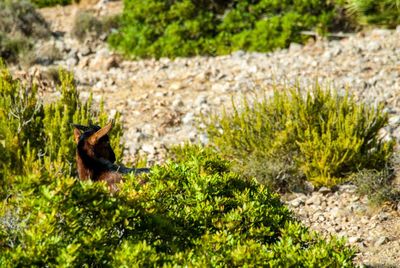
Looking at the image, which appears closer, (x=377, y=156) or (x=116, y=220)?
(x=116, y=220)

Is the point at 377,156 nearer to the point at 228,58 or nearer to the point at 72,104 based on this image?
the point at 72,104

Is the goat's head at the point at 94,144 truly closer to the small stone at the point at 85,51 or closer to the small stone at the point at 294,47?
the small stone at the point at 294,47

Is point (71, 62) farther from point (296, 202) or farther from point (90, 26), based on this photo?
point (296, 202)

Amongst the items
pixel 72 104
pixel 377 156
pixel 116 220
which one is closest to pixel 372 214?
pixel 377 156

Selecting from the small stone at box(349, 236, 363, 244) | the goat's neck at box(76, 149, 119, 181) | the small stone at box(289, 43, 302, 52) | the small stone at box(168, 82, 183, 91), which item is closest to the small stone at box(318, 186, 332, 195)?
the small stone at box(349, 236, 363, 244)

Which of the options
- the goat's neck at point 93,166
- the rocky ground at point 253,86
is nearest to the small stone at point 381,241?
the rocky ground at point 253,86

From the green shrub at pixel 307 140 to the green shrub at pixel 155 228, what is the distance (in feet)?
9.01

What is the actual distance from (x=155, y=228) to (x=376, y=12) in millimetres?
9519

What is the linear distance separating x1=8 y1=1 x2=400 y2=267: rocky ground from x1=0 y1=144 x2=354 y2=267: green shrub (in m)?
2.04

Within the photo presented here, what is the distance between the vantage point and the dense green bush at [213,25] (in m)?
12.1

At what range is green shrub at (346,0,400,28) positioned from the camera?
1209cm

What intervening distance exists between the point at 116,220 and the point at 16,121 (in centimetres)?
343

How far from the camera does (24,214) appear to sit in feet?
11.6

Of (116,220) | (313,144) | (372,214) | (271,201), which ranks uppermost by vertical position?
(116,220)
